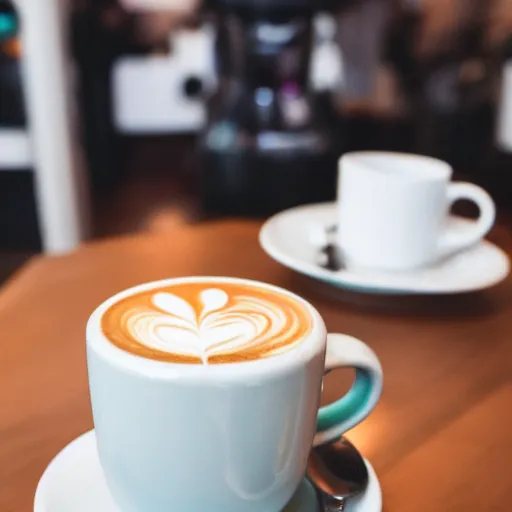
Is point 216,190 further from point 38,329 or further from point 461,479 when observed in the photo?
point 461,479

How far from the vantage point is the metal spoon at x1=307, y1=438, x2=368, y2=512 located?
301 mm

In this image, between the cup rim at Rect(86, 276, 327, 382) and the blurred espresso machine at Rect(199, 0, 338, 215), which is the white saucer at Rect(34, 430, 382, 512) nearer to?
the cup rim at Rect(86, 276, 327, 382)

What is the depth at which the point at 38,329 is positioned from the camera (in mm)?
489

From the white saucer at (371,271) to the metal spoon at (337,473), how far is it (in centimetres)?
19

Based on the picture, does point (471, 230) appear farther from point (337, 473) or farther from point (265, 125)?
point (265, 125)

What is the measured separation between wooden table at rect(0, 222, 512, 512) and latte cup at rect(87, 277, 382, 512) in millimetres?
77

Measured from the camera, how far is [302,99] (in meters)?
1.10

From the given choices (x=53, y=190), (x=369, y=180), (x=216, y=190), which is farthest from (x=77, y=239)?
(x=369, y=180)

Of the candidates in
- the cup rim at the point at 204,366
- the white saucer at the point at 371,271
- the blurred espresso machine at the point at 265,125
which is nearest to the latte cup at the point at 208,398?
the cup rim at the point at 204,366

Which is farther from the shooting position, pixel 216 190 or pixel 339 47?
pixel 339 47

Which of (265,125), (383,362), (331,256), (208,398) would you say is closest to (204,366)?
(208,398)

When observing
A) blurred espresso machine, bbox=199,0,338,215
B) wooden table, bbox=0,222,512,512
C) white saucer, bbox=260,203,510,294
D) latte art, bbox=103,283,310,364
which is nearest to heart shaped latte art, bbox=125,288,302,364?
latte art, bbox=103,283,310,364

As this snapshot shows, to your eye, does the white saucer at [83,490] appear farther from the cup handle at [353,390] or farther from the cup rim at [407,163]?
the cup rim at [407,163]

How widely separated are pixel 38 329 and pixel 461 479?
303 millimetres
